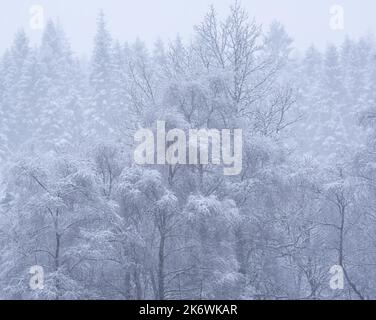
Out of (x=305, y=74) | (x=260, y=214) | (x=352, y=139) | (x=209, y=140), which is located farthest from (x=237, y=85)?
(x=305, y=74)

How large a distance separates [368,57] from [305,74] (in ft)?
22.0

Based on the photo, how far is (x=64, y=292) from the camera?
507 inches

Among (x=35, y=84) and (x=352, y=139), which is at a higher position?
(x=35, y=84)

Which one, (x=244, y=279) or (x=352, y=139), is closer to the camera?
(x=244, y=279)

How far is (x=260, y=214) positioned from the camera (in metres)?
16.0

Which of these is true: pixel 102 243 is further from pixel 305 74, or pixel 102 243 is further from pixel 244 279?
pixel 305 74

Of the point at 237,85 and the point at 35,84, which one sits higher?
the point at 35,84

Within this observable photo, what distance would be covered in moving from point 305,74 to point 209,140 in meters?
41.4

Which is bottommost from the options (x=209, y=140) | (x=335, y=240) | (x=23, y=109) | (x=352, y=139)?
(x=335, y=240)

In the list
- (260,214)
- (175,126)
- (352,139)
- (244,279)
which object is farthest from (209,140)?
(352,139)

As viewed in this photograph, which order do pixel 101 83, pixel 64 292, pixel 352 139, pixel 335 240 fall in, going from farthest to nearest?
pixel 101 83 → pixel 352 139 → pixel 335 240 → pixel 64 292

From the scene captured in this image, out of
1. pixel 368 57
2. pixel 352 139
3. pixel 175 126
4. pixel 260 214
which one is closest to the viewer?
pixel 175 126
